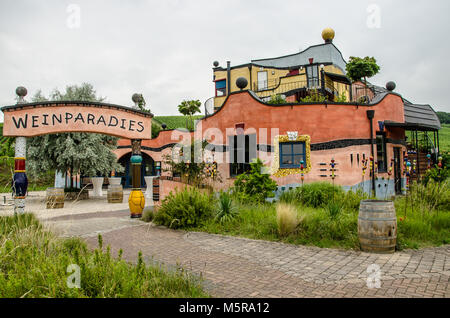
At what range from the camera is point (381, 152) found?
43.8ft

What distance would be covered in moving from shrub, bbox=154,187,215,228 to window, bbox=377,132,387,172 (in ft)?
28.5

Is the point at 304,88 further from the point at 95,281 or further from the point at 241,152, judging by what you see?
the point at 95,281

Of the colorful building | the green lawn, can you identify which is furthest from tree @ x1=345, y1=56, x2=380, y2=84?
the green lawn

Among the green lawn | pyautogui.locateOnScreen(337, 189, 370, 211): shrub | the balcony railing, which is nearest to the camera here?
the green lawn

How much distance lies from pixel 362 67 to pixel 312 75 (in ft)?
8.92

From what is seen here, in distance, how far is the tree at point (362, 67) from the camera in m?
17.0

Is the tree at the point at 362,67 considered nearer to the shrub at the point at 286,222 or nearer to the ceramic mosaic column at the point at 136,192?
the ceramic mosaic column at the point at 136,192

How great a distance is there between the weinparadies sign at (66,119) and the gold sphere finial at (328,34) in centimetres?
1836

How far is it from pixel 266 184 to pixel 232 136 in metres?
4.03

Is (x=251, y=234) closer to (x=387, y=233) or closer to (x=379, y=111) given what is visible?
(x=387, y=233)

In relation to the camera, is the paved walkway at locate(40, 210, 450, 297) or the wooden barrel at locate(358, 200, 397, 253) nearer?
the paved walkway at locate(40, 210, 450, 297)

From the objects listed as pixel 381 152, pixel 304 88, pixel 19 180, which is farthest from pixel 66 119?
pixel 304 88

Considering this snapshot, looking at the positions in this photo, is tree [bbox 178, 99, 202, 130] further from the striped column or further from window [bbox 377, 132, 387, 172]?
the striped column

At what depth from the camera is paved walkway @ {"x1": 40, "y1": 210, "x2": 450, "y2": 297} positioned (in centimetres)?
372
